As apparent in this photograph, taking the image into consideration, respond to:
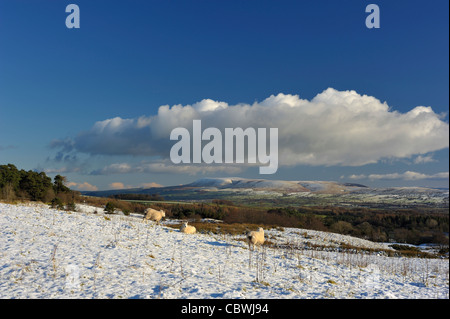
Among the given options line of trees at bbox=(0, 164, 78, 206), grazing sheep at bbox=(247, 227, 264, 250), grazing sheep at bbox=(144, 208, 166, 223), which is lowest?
grazing sheep at bbox=(247, 227, 264, 250)

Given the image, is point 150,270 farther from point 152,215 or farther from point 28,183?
point 28,183

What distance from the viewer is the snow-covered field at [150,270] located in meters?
10.1

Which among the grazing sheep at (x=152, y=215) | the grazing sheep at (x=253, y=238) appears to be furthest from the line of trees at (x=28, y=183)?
the grazing sheep at (x=253, y=238)

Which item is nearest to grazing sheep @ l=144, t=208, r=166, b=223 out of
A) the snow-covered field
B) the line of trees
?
the snow-covered field

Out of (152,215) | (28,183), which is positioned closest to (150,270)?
(152,215)

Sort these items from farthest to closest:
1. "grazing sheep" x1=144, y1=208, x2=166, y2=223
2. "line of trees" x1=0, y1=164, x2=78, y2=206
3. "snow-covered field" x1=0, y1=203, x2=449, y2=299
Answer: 1. "line of trees" x1=0, y1=164, x2=78, y2=206
2. "grazing sheep" x1=144, y1=208, x2=166, y2=223
3. "snow-covered field" x1=0, y1=203, x2=449, y2=299

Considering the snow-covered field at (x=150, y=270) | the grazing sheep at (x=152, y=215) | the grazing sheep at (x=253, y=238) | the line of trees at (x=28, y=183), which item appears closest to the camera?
the snow-covered field at (x=150, y=270)

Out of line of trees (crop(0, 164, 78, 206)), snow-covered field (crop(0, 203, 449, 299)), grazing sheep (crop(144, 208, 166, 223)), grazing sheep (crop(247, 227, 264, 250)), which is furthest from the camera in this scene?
line of trees (crop(0, 164, 78, 206))

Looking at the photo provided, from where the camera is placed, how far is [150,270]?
1218 cm

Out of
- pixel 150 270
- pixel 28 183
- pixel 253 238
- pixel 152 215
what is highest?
pixel 28 183

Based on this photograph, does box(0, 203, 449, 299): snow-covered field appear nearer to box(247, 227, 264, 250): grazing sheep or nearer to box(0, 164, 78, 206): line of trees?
box(247, 227, 264, 250): grazing sheep

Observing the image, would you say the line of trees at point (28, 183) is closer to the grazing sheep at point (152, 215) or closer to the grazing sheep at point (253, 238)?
the grazing sheep at point (152, 215)

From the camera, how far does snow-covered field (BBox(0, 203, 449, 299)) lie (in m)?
10.1

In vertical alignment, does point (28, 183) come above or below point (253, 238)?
above
